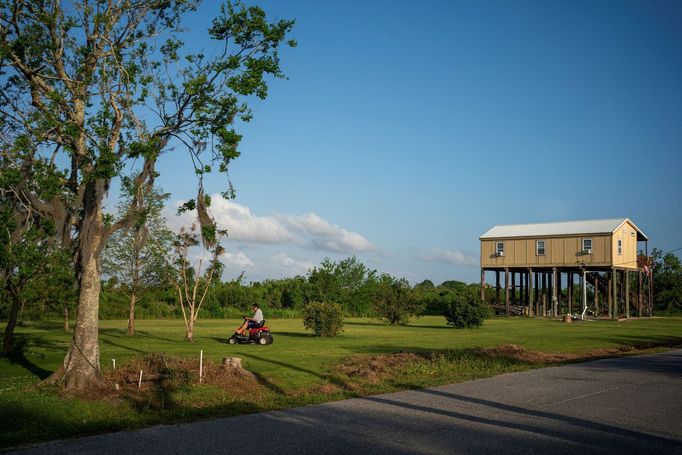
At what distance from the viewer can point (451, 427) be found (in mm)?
9578

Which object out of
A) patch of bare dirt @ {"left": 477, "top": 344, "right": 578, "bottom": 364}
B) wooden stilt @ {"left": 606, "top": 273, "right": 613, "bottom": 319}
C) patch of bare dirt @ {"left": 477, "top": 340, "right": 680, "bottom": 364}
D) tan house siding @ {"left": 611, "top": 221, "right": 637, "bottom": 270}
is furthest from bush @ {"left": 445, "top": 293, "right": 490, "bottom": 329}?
patch of bare dirt @ {"left": 477, "top": 344, "right": 578, "bottom": 364}

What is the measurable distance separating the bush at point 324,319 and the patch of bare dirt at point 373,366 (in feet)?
36.3

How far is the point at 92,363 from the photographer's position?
1301cm

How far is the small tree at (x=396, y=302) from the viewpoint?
4359 centimetres

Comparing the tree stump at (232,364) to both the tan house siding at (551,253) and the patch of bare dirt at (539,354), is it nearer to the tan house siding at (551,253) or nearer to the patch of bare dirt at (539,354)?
the patch of bare dirt at (539,354)

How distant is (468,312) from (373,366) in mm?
23253

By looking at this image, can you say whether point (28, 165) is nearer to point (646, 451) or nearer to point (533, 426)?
point (533, 426)

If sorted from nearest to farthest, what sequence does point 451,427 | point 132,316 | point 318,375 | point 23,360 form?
point 451,427 < point 318,375 < point 23,360 < point 132,316

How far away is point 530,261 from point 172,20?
45.0 metres

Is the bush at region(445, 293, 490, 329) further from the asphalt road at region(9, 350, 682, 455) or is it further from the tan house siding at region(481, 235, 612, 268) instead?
the asphalt road at region(9, 350, 682, 455)

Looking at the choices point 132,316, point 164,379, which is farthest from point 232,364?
point 132,316

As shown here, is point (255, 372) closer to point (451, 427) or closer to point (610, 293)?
point (451, 427)

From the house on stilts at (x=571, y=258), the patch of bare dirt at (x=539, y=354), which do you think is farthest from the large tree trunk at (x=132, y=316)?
the house on stilts at (x=571, y=258)

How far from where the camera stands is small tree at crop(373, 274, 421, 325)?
43594 mm
